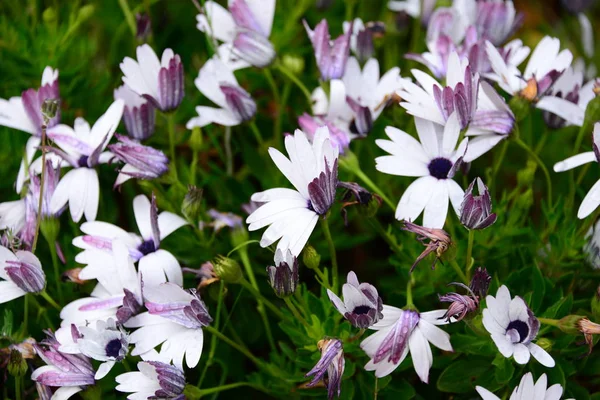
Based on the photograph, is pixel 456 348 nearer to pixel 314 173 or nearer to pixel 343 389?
pixel 343 389

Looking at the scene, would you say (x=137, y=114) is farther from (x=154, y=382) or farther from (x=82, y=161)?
(x=154, y=382)

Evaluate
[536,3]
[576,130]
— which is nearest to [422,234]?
[576,130]

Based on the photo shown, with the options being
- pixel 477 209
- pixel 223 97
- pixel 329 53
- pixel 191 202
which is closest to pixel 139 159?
pixel 191 202

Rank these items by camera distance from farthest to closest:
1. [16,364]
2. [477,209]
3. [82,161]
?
[82,161] < [16,364] < [477,209]

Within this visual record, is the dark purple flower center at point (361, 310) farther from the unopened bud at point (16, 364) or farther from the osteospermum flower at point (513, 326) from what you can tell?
the unopened bud at point (16, 364)

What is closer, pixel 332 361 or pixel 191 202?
pixel 332 361

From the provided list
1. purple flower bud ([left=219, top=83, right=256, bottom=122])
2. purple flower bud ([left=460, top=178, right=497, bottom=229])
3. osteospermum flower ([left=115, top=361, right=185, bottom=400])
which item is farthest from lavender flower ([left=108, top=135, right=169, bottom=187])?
purple flower bud ([left=460, top=178, right=497, bottom=229])
